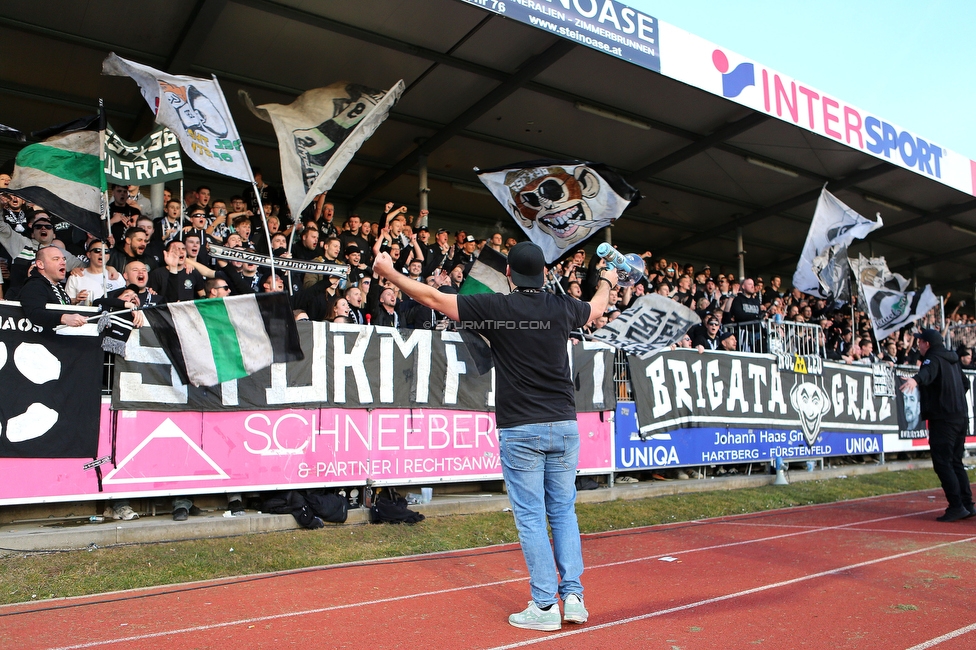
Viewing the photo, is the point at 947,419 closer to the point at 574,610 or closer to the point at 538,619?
the point at 574,610

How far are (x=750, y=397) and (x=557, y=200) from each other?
504 cm

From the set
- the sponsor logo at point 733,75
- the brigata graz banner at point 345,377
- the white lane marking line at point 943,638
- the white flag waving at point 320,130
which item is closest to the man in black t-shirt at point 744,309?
the sponsor logo at point 733,75

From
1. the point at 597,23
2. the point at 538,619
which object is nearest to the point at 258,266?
the point at 597,23

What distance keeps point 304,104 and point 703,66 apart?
6.80 metres

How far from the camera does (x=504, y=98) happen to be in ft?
43.1

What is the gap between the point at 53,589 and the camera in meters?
5.50

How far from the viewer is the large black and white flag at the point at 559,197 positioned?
10.5 metres

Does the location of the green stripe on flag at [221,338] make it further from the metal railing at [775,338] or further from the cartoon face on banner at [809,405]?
the cartoon face on banner at [809,405]

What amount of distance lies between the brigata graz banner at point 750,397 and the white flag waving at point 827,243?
1777mm

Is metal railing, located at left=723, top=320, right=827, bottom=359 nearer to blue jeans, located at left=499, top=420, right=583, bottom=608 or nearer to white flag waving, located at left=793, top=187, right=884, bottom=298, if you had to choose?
white flag waving, located at left=793, top=187, right=884, bottom=298

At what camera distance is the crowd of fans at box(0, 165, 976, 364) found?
830 cm

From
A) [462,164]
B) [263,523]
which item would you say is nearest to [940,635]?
[263,523]

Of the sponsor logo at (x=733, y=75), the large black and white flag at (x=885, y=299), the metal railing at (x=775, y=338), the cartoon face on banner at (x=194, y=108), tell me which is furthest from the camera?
the large black and white flag at (x=885, y=299)

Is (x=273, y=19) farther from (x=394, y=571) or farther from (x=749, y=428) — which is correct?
(x=749, y=428)
